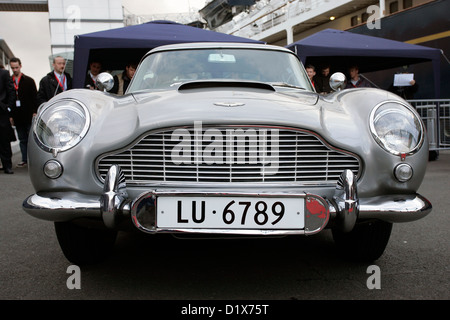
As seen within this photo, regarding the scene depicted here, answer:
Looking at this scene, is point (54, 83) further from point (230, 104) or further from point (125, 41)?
point (230, 104)

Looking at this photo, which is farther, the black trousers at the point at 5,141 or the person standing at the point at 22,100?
the person standing at the point at 22,100

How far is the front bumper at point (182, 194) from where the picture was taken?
1.77m

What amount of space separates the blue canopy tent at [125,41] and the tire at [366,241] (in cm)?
477

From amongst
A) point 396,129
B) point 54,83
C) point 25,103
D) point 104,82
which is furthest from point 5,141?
point 396,129

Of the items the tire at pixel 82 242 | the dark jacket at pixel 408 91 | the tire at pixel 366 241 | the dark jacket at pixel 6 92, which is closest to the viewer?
the tire at pixel 82 242

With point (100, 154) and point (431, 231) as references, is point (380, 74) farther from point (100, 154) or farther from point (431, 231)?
point (100, 154)

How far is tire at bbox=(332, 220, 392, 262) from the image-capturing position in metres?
2.26

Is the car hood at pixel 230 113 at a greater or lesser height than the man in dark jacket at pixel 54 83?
lesser

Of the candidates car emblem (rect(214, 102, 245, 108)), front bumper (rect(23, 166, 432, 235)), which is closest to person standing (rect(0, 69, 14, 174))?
front bumper (rect(23, 166, 432, 235))

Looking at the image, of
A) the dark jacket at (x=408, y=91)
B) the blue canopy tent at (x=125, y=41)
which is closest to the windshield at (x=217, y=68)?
the blue canopy tent at (x=125, y=41)

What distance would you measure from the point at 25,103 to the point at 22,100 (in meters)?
0.06

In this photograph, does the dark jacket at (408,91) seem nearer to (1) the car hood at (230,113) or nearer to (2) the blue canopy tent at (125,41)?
(2) the blue canopy tent at (125,41)

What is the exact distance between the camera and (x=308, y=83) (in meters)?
3.03
